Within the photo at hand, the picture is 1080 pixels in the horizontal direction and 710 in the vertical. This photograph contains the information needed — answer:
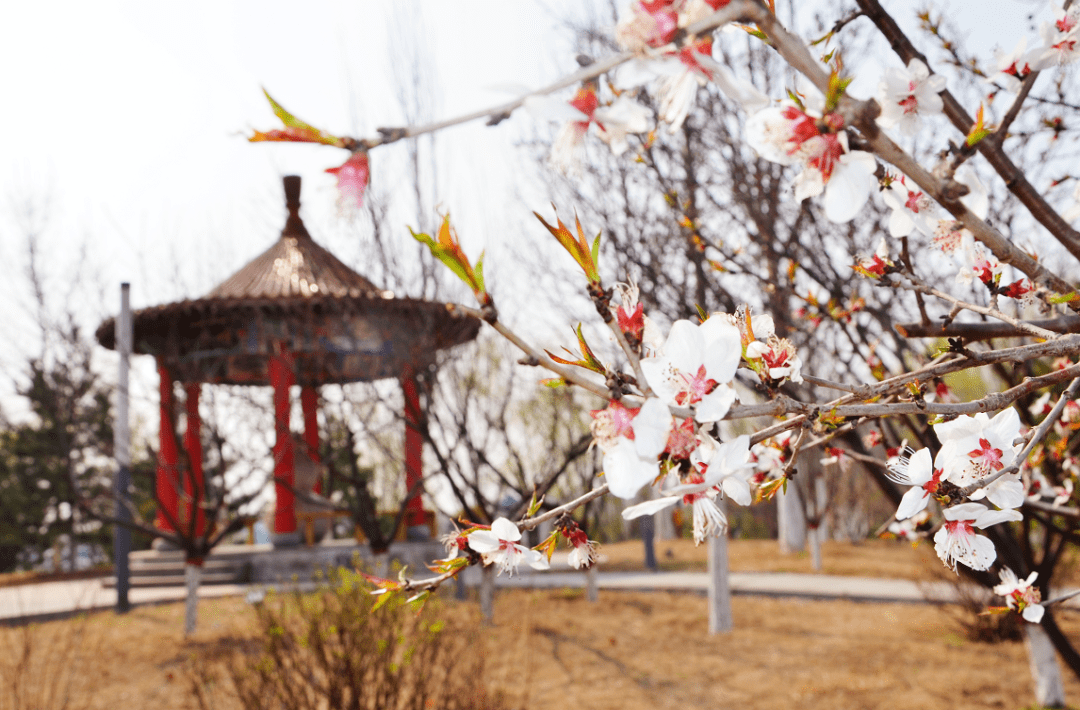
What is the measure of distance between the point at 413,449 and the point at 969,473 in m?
9.96

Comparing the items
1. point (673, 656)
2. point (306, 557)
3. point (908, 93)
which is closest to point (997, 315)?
point (908, 93)

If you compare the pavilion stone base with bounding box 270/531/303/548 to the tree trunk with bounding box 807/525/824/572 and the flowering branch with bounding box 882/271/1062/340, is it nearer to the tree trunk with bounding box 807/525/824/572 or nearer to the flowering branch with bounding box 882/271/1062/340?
the tree trunk with bounding box 807/525/824/572

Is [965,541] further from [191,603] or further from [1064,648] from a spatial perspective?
[191,603]

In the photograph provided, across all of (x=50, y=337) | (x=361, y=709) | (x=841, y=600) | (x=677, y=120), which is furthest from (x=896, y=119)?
(x=50, y=337)

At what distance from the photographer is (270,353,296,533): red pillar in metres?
10.5

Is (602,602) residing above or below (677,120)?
below

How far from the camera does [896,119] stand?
0.94 m

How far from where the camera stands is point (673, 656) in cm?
665

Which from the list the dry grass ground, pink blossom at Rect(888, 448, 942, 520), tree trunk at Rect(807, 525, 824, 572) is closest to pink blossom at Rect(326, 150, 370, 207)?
pink blossom at Rect(888, 448, 942, 520)

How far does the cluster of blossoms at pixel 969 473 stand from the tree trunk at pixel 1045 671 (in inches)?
197

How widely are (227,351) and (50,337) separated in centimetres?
839

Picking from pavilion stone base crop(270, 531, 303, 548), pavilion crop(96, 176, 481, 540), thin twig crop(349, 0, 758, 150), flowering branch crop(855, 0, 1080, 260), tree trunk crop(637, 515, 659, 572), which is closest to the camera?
thin twig crop(349, 0, 758, 150)

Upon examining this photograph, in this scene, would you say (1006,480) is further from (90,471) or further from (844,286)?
(90,471)

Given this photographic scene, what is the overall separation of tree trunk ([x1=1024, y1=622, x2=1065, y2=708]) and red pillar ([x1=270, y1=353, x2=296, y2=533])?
8.33 meters
